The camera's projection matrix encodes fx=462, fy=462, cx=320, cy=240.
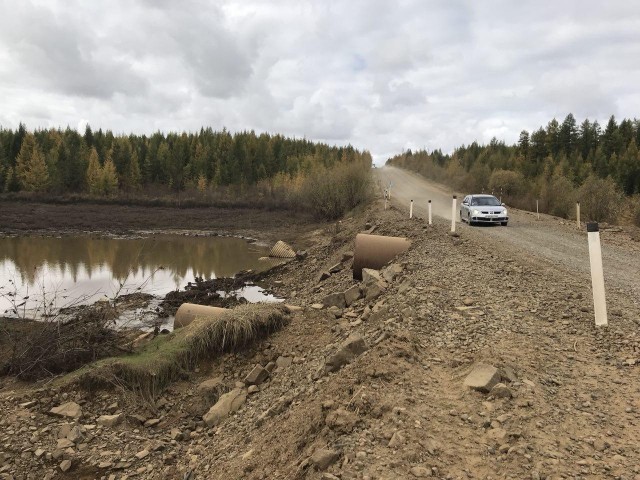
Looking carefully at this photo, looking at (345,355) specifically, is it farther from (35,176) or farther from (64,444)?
(35,176)

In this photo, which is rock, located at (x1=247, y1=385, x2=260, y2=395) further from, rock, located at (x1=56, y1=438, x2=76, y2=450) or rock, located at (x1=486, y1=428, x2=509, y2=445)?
rock, located at (x1=486, y1=428, x2=509, y2=445)

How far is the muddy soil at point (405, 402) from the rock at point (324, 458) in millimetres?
12

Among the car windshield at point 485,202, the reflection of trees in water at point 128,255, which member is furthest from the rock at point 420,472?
the reflection of trees in water at point 128,255

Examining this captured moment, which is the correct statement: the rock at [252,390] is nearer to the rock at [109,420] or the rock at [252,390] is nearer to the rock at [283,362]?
the rock at [283,362]

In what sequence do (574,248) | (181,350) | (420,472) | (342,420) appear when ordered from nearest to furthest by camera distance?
(420,472) → (342,420) → (181,350) → (574,248)

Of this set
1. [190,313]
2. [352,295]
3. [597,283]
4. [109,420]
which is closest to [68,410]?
[109,420]

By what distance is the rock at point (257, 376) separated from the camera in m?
7.10

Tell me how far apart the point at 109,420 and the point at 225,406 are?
1644 millimetres

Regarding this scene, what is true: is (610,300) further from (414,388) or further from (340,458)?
(340,458)

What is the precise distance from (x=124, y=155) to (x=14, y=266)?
2272 inches

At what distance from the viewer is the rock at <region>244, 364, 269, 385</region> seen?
7098mm

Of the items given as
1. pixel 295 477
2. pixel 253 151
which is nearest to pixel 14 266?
pixel 295 477

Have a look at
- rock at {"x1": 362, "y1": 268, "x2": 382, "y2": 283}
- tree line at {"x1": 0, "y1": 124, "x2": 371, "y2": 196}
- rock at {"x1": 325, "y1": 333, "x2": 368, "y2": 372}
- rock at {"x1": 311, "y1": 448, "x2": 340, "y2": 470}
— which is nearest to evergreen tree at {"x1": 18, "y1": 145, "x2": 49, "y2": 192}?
tree line at {"x1": 0, "y1": 124, "x2": 371, "y2": 196}

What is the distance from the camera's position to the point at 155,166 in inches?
3172
